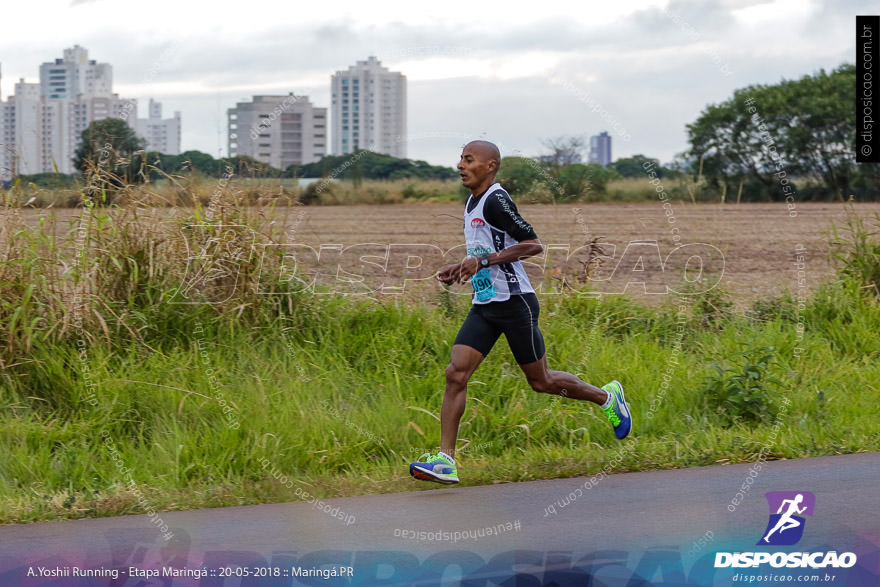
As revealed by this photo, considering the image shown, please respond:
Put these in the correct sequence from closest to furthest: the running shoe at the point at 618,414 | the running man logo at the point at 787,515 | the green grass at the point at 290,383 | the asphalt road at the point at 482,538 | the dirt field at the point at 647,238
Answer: the asphalt road at the point at 482,538 → the running man logo at the point at 787,515 → the green grass at the point at 290,383 → the running shoe at the point at 618,414 → the dirt field at the point at 647,238

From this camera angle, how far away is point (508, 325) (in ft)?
17.6

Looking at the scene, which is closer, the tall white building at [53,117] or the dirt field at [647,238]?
the tall white building at [53,117]

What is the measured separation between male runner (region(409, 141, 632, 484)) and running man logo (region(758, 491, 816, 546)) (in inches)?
59.2

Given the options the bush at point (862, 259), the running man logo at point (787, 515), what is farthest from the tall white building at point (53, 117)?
the bush at point (862, 259)

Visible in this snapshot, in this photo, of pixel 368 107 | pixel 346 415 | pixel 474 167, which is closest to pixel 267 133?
pixel 368 107

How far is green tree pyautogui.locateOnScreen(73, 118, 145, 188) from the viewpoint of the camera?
8.09 metres

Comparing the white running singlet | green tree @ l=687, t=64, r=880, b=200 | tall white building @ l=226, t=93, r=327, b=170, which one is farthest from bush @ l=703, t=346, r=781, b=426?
green tree @ l=687, t=64, r=880, b=200

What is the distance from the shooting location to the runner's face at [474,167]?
5277 millimetres

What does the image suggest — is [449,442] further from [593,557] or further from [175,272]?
[175,272]

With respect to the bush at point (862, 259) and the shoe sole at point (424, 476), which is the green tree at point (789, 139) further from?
the shoe sole at point (424, 476)

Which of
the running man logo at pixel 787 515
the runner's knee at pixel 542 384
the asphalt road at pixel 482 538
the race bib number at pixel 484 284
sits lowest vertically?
the asphalt road at pixel 482 538

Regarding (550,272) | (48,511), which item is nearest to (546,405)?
(550,272)

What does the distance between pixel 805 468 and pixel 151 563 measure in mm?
3686

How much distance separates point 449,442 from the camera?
17.6ft
